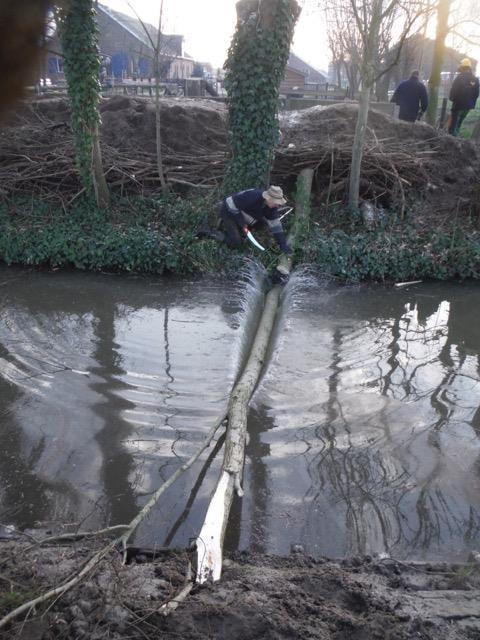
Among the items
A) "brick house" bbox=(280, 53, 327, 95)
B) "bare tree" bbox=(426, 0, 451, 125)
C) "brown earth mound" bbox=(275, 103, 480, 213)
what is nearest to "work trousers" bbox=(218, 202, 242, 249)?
"brown earth mound" bbox=(275, 103, 480, 213)

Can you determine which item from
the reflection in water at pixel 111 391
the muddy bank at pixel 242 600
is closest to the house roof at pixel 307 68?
the reflection in water at pixel 111 391

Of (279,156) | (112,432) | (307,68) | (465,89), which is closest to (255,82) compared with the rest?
(279,156)

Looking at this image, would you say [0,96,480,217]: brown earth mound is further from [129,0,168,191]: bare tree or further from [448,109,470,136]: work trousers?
[448,109,470,136]: work trousers

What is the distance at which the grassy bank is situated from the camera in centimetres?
1095

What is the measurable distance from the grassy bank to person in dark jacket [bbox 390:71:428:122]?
191 inches

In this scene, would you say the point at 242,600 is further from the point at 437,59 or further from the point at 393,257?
the point at 437,59

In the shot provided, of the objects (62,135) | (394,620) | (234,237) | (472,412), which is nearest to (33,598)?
(394,620)

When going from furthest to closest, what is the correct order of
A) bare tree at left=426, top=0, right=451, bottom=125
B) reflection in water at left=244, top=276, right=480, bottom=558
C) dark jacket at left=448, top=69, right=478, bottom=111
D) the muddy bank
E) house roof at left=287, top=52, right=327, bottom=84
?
house roof at left=287, top=52, right=327, bottom=84 < bare tree at left=426, top=0, right=451, bottom=125 < dark jacket at left=448, top=69, right=478, bottom=111 < reflection in water at left=244, top=276, right=480, bottom=558 < the muddy bank

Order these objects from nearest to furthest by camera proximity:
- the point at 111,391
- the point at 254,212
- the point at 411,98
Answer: the point at 111,391 → the point at 254,212 → the point at 411,98

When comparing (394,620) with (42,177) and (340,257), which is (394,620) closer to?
(340,257)

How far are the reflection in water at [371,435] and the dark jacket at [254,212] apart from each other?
1292 mm

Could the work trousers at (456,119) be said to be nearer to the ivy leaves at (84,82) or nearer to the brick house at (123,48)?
the ivy leaves at (84,82)

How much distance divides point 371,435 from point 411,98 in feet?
38.6

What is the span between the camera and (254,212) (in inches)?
408
